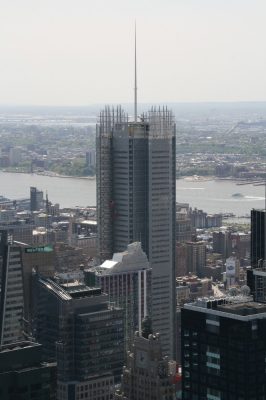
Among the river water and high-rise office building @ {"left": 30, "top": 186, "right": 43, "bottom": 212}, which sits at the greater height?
high-rise office building @ {"left": 30, "top": 186, "right": 43, "bottom": 212}

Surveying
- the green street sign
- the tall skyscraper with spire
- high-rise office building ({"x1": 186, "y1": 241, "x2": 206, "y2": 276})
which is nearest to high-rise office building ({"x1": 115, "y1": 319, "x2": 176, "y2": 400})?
the green street sign

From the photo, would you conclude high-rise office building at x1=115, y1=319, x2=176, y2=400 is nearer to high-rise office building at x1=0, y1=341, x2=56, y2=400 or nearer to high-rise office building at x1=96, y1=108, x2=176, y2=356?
high-rise office building at x1=0, y1=341, x2=56, y2=400

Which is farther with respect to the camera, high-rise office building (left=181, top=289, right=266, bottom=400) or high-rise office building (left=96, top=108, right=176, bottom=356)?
high-rise office building (left=96, top=108, right=176, bottom=356)

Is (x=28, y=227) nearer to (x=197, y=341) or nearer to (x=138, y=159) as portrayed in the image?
(x=138, y=159)

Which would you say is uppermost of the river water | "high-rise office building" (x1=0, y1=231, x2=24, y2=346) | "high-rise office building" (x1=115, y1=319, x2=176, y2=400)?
"high-rise office building" (x1=0, y1=231, x2=24, y2=346)

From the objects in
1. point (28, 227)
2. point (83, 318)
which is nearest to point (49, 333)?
point (83, 318)

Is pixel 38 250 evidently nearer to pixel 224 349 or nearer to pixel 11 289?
pixel 11 289

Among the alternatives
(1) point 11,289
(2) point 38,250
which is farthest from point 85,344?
(2) point 38,250

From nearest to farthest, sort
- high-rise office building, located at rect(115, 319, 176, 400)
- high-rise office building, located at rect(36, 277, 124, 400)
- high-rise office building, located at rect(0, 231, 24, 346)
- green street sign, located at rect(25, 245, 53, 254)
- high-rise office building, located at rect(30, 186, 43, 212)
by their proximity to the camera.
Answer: high-rise office building, located at rect(115, 319, 176, 400) → high-rise office building, located at rect(0, 231, 24, 346) → high-rise office building, located at rect(36, 277, 124, 400) → green street sign, located at rect(25, 245, 53, 254) → high-rise office building, located at rect(30, 186, 43, 212)
